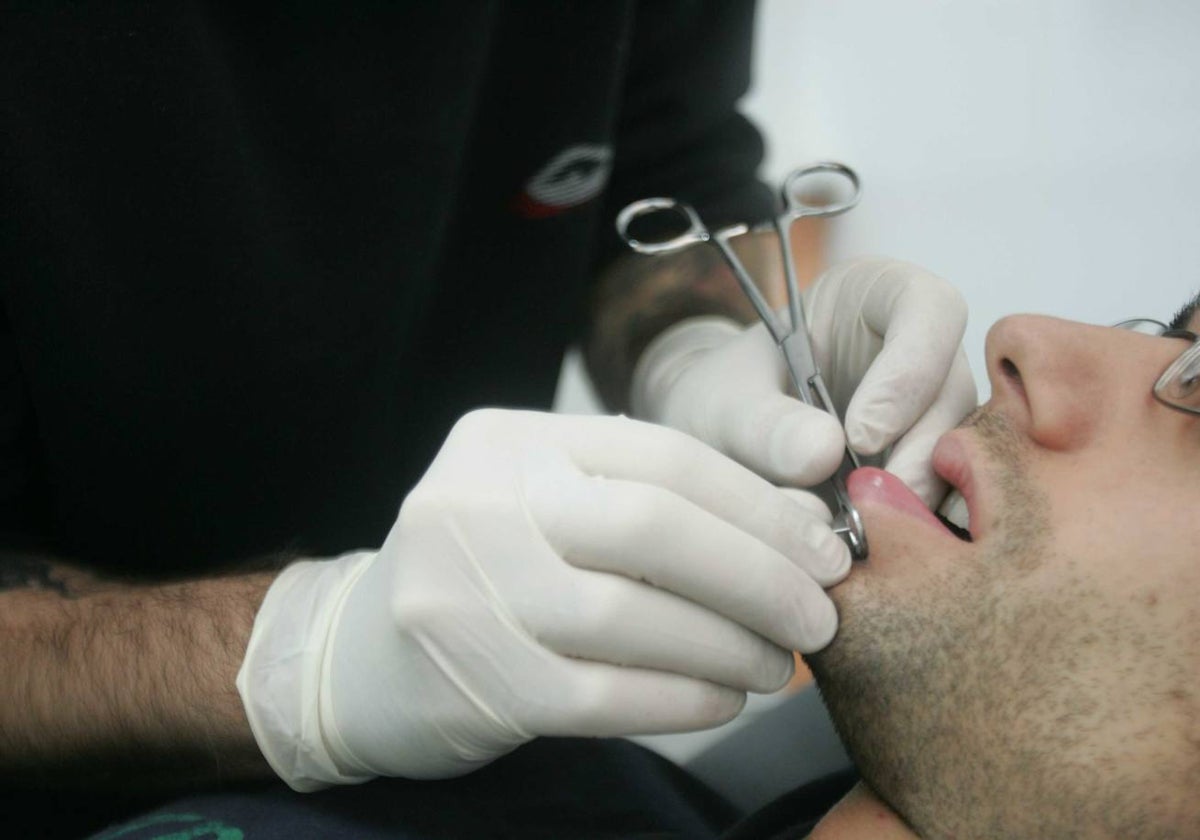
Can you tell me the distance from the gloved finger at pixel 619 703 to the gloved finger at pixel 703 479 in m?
0.14

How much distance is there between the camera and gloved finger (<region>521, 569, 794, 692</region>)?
82 centimetres

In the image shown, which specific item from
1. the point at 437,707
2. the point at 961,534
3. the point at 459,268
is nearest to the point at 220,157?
the point at 459,268

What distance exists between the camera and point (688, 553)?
2.72 feet

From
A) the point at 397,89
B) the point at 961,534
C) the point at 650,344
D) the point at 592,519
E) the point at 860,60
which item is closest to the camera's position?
the point at 592,519

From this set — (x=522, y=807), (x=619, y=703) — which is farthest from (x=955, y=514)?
(x=522, y=807)

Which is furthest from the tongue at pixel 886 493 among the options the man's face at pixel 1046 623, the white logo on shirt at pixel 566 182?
the white logo on shirt at pixel 566 182

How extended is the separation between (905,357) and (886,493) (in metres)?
0.17

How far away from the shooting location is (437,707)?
33.3 inches

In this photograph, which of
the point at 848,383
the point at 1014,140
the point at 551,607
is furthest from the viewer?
the point at 1014,140

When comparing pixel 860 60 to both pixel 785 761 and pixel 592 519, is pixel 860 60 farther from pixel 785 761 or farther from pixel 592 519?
pixel 592 519

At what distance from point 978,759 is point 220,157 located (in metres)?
0.89

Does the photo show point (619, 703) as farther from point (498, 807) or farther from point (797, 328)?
point (797, 328)

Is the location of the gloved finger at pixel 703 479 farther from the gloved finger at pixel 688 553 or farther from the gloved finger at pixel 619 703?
the gloved finger at pixel 619 703

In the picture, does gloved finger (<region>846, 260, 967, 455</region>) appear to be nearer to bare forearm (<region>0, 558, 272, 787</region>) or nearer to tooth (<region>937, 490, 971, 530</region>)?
tooth (<region>937, 490, 971, 530</region>)
